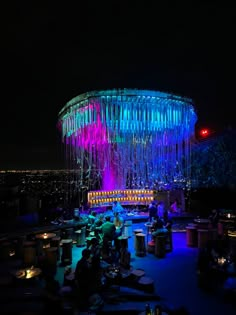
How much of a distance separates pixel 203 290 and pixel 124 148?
6.98 meters

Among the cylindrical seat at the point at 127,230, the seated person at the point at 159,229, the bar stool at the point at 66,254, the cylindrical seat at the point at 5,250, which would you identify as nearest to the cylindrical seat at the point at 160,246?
the seated person at the point at 159,229

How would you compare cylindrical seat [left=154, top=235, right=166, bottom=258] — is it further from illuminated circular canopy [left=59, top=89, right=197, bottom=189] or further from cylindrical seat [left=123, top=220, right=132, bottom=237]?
illuminated circular canopy [left=59, top=89, right=197, bottom=189]

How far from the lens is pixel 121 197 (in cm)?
1095

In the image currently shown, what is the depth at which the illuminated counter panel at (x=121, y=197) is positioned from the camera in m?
10.5

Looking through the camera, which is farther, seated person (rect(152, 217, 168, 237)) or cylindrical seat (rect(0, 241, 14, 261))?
seated person (rect(152, 217, 168, 237))

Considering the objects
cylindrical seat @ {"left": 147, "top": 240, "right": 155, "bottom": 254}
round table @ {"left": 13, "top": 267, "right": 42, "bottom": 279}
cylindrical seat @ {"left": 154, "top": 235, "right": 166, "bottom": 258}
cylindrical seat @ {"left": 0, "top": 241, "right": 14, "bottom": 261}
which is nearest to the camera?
round table @ {"left": 13, "top": 267, "right": 42, "bottom": 279}

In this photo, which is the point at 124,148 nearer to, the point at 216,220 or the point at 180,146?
the point at 180,146

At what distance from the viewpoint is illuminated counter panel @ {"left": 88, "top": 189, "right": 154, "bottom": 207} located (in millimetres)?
10500

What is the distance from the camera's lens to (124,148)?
1089 centimetres

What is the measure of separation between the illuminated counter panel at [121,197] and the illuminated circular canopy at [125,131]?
1.41 ft

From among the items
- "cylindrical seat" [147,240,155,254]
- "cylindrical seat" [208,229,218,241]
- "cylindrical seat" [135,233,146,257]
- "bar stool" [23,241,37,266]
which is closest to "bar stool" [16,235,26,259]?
"bar stool" [23,241,37,266]

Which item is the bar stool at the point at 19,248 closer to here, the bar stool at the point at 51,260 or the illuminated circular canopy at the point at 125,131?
the bar stool at the point at 51,260

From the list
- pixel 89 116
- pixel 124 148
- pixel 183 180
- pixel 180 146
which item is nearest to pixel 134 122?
pixel 89 116

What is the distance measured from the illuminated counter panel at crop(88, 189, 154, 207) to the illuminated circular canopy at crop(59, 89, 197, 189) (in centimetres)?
43
